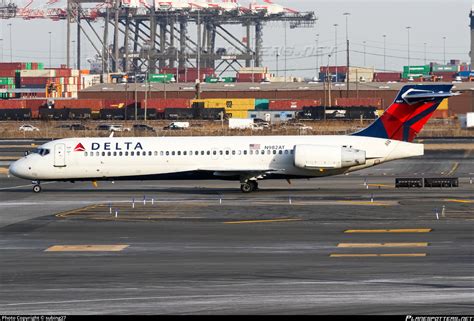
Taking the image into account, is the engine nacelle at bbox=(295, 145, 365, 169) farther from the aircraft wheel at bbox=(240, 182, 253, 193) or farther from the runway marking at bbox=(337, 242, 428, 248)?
the runway marking at bbox=(337, 242, 428, 248)

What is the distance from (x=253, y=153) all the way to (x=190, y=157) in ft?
11.7

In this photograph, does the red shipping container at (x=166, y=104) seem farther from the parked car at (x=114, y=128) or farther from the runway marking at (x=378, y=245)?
the runway marking at (x=378, y=245)

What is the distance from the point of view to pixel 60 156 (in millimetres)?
59469

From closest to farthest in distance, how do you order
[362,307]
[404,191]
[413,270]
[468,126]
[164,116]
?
[362,307], [413,270], [404,191], [468,126], [164,116]

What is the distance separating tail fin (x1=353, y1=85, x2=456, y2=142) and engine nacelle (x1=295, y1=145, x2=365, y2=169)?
176cm

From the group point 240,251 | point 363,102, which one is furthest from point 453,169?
point 363,102

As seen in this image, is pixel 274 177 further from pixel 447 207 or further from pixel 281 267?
pixel 281 267

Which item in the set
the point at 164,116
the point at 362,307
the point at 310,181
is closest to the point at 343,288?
the point at 362,307

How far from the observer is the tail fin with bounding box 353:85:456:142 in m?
57.4

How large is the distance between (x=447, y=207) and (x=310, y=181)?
794 inches

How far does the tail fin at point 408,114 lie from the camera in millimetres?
57438

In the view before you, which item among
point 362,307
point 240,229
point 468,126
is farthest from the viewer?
point 468,126

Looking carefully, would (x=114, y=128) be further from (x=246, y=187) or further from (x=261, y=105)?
(x=246, y=187)

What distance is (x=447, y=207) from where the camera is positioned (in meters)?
48.5
